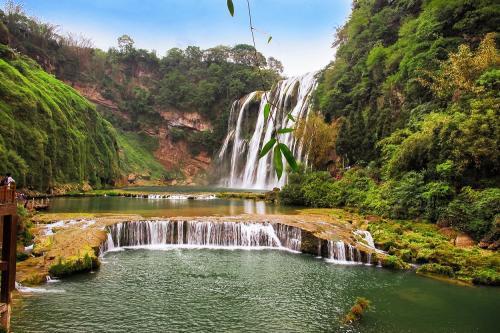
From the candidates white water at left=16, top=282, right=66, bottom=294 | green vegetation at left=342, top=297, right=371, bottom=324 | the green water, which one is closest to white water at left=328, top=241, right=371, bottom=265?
the green water

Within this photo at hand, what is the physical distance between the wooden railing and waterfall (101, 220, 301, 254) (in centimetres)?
966

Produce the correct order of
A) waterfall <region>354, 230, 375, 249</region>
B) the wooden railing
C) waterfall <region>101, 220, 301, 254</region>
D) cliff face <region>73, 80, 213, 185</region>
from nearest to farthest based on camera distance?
the wooden railing → waterfall <region>354, 230, 375, 249</region> → waterfall <region>101, 220, 301, 254</region> → cliff face <region>73, 80, 213, 185</region>

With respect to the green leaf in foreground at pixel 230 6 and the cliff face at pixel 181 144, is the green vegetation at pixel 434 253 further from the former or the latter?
the cliff face at pixel 181 144

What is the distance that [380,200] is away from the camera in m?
22.7

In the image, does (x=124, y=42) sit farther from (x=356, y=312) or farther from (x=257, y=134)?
(x=356, y=312)

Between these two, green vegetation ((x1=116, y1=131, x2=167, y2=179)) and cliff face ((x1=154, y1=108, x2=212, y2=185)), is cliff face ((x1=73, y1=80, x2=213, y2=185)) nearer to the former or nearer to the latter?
cliff face ((x1=154, y1=108, x2=212, y2=185))

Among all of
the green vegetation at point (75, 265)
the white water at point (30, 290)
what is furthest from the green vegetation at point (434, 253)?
the white water at point (30, 290)

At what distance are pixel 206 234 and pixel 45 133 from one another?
23.2 metres

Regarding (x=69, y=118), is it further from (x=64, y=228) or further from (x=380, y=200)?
(x=380, y=200)

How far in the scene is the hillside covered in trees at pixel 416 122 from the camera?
1831 cm

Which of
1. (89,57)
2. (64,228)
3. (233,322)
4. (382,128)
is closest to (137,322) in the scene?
(233,322)

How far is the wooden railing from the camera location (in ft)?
27.1

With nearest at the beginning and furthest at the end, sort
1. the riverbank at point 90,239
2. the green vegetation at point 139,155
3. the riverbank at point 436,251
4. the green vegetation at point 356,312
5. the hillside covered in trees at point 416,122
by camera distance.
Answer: the green vegetation at point 356,312, the riverbank at point 90,239, the riverbank at point 436,251, the hillside covered in trees at point 416,122, the green vegetation at point 139,155

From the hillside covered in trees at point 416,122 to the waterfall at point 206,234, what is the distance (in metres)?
6.75
